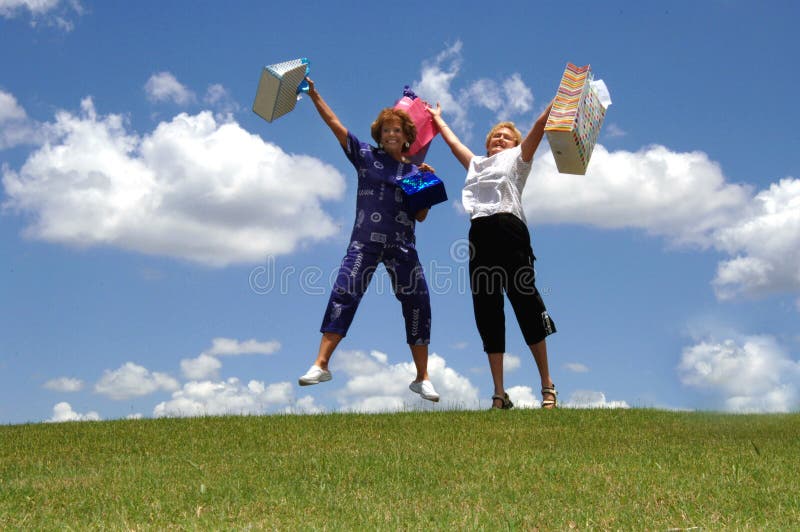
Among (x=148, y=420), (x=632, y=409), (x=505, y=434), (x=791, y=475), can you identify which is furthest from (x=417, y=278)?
(x=791, y=475)

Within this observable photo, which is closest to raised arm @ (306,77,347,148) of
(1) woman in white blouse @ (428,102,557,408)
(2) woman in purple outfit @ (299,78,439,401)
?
(2) woman in purple outfit @ (299,78,439,401)

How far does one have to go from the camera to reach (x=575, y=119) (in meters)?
7.07

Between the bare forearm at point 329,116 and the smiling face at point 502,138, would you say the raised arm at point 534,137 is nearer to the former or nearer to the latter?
the smiling face at point 502,138

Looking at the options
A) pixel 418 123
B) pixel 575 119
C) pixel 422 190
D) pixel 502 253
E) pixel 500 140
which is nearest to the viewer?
pixel 575 119

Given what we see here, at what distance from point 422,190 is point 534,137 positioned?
46.8 inches

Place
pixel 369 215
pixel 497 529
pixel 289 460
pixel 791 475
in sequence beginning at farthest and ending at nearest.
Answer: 1. pixel 369 215
2. pixel 289 460
3. pixel 791 475
4. pixel 497 529

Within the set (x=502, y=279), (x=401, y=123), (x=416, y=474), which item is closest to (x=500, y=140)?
(x=401, y=123)

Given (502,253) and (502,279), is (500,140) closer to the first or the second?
(502,253)

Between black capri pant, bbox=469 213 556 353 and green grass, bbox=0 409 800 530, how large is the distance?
810 millimetres

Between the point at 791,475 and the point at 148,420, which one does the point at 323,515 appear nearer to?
the point at 791,475

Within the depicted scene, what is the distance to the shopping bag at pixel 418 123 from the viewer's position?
27.7ft

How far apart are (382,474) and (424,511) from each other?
94 centimetres

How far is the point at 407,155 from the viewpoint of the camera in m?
8.41

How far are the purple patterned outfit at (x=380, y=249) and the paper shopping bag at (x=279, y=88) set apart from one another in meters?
0.70
